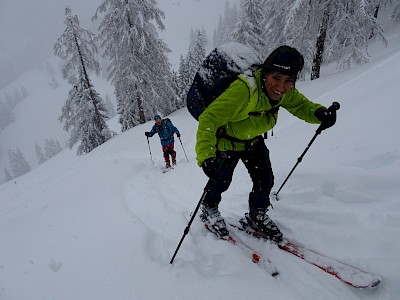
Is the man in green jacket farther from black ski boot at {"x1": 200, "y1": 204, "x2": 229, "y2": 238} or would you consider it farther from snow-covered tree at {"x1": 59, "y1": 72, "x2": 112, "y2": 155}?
snow-covered tree at {"x1": 59, "y1": 72, "x2": 112, "y2": 155}

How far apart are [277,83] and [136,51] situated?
19774 millimetres

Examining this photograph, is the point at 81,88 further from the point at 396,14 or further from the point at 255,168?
the point at 396,14

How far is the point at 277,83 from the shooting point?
107 inches

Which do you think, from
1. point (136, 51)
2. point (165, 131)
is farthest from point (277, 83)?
point (136, 51)

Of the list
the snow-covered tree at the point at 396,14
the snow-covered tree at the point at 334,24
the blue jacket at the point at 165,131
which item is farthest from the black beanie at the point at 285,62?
the snow-covered tree at the point at 396,14

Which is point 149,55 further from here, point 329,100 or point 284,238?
point 284,238

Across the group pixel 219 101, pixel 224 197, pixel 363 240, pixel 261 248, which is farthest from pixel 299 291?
pixel 224 197

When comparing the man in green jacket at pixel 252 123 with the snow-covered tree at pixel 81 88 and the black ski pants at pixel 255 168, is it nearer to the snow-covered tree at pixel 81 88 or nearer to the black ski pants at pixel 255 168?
the black ski pants at pixel 255 168

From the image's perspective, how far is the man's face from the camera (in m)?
2.68

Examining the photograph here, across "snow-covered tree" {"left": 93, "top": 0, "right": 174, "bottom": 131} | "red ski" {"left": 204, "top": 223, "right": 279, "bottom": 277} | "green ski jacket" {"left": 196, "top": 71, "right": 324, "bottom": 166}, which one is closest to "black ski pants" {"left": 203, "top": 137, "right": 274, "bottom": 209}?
"green ski jacket" {"left": 196, "top": 71, "right": 324, "bottom": 166}

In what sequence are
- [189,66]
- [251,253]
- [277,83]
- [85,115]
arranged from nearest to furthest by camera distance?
[277,83], [251,253], [85,115], [189,66]

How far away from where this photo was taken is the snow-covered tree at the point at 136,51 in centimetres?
1927

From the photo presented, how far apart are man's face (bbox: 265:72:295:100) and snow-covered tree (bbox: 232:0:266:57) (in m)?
24.0

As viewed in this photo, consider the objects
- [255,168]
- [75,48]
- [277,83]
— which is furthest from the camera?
[75,48]
